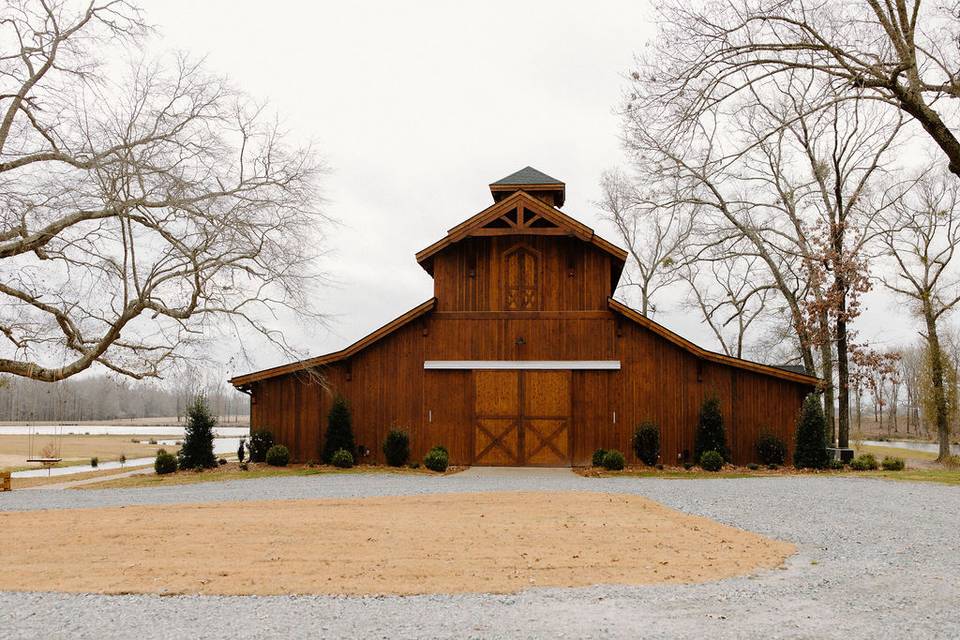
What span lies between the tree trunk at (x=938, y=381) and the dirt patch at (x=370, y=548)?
23938 millimetres

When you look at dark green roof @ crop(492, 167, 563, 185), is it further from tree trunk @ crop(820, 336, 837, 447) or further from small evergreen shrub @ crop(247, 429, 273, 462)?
tree trunk @ crop(820, 336, 837, 447)

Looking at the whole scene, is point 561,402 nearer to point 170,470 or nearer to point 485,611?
point 170,470

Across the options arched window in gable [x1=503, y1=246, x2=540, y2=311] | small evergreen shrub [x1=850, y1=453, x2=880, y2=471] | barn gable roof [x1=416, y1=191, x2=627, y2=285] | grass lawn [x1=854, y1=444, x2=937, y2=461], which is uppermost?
barn gable roof [x1=416, y1=191, x2=627, y2=285]

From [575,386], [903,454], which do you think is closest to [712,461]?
[575,386]

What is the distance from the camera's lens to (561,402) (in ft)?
66.2

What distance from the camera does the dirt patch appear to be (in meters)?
7.58

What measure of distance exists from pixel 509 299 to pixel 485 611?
14.5 meters

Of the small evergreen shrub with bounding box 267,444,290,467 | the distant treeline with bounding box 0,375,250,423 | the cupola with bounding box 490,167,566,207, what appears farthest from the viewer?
the distant treeline with bounding box 0,375,250,423

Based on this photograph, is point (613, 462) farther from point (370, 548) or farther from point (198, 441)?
point (198, 441)

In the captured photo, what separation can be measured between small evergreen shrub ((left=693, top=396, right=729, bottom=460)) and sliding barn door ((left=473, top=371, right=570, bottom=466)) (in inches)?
137

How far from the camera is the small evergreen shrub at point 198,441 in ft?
67.9

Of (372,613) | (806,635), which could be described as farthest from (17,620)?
(806,635)

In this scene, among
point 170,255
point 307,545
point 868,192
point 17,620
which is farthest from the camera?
point 868,192

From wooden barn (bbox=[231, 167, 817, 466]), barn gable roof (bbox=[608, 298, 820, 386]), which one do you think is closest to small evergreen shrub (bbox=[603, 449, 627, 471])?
wooden barn (bbox=[231, 167, 817, 466])
